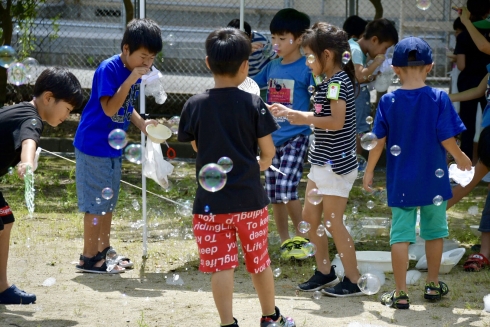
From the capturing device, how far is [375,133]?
4062 mm

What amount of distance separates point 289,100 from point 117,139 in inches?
48.2

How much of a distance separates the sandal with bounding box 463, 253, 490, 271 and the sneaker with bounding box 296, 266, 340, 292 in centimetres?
95

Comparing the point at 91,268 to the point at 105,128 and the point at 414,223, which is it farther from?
the point at 414,223

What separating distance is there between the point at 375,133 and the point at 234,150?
3.44ft

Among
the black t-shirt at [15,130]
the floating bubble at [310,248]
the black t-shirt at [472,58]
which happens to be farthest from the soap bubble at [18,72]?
the black t-shirt at [472,58]

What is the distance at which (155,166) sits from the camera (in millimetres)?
4711

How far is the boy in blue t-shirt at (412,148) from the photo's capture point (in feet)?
13.0

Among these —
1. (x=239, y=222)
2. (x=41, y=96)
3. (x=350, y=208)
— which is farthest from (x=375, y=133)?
(x=350, y=208)

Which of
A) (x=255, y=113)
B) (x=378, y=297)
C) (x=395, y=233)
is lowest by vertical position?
(x=378, y=297)

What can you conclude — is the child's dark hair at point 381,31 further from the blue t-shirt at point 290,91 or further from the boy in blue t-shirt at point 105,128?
the boy in blue t-shirt at point 105,128

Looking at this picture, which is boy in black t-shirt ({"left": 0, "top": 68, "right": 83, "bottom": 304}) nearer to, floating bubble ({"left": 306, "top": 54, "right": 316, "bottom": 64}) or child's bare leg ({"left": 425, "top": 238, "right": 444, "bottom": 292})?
floating bubble ({"left": 306, "top": 54, "right": 316, "bottom": 64})

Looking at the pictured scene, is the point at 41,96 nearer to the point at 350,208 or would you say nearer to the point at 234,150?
the point at 234,150

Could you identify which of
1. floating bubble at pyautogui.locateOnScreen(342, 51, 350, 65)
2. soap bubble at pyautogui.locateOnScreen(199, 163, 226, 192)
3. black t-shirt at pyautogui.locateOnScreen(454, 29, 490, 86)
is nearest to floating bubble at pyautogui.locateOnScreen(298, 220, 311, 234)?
floating bubble at pyautogui.locateOnScreen(342, 51, 350, 65)

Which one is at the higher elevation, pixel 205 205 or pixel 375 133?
pixel 375 133
